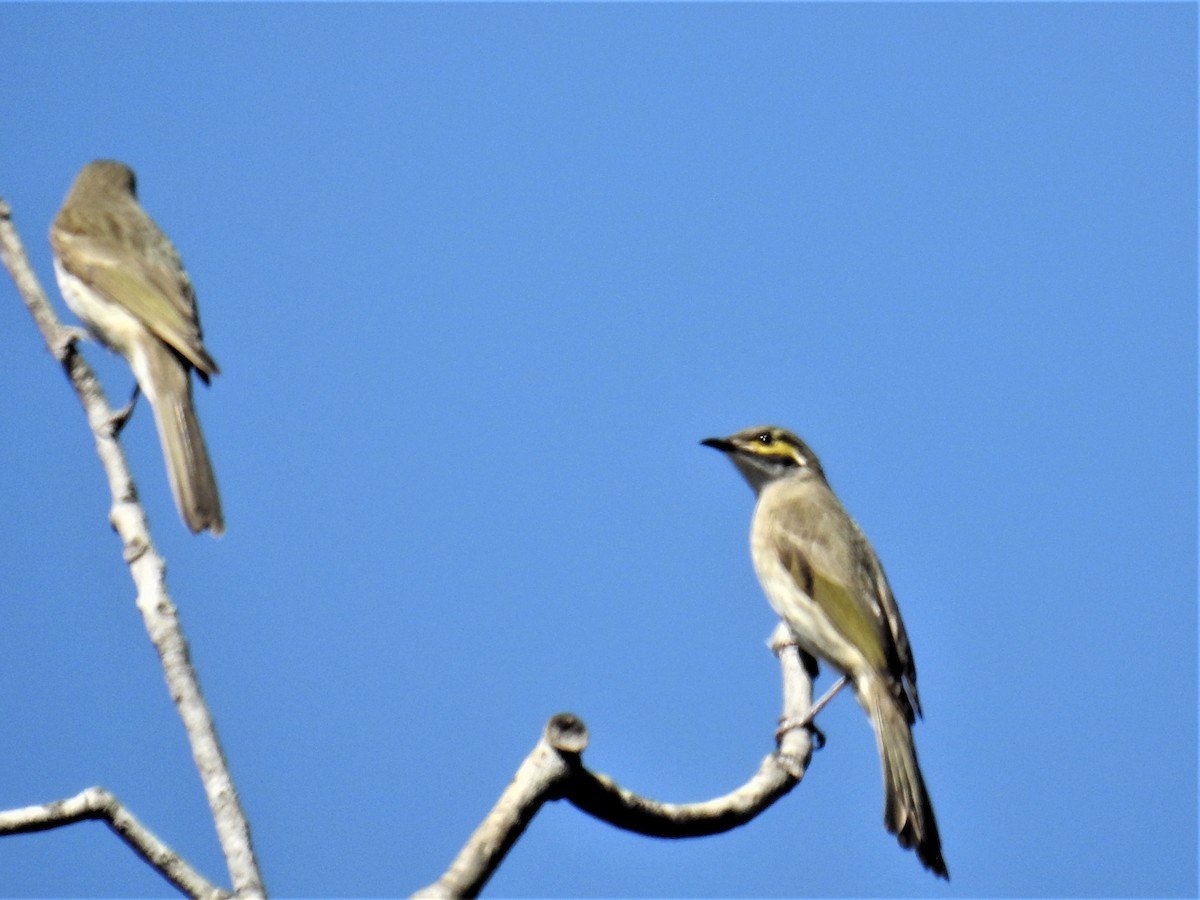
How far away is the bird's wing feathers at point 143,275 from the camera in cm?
792

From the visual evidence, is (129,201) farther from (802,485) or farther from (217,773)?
(217,773)

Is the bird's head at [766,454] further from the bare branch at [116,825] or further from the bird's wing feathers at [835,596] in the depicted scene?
the bare branch at [116,825]

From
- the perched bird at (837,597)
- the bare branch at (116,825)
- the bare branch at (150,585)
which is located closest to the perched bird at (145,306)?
the bare branch at (150,585)

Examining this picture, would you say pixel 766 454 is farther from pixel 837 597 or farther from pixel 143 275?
pixel 143 275

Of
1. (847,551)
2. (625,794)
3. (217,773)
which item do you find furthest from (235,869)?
(847,551)

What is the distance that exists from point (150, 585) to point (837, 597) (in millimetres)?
4471

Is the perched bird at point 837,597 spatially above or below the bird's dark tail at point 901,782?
above

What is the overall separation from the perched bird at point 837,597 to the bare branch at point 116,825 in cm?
356

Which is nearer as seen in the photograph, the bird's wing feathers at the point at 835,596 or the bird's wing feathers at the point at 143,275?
the bird's wing feathers at the point at 143,275

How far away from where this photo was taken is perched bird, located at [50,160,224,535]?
6922mm

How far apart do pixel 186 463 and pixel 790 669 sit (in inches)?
117

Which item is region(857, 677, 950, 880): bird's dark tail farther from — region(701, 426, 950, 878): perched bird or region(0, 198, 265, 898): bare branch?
region(0, 198, 265, 898): bare branch

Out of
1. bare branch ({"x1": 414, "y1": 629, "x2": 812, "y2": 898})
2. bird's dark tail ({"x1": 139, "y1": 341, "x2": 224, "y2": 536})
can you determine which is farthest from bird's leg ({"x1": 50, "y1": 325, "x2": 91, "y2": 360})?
bare branch ({"x1": 414, "y1": 629, "x2": 812, "y2": 898})

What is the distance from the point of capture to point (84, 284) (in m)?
8.55
